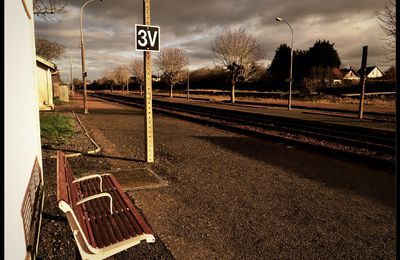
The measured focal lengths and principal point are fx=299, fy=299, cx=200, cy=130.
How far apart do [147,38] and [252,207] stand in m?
4.64

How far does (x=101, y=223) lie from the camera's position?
3.49 metres

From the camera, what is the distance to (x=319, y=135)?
12.3 meters

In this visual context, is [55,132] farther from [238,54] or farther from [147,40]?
[238,54]

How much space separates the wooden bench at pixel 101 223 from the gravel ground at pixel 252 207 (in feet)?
1.60

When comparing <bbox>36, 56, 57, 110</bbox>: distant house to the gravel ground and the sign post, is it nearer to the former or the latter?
the gravel ground

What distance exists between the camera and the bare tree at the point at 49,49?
3694 cm

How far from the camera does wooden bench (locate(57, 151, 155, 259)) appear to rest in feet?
9.43

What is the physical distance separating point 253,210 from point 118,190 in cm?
225

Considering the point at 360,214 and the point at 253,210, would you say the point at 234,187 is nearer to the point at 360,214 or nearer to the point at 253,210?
the point at 253,210

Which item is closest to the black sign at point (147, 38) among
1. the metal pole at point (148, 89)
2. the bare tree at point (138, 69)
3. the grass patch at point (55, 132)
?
the metal pole at point (148, 89)

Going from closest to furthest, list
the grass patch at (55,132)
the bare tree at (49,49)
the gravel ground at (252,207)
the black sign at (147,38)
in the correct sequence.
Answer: the gravel ground at (252,207), the black sign at (147,38), the grass patch at (55,132), the bare tree at (49,49)

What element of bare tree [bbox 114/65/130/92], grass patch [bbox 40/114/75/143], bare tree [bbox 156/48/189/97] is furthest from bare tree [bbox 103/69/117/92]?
grass patch [bbox 40/114/75/143]

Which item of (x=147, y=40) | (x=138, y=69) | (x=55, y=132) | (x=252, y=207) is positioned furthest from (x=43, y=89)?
(x=138, y=69)

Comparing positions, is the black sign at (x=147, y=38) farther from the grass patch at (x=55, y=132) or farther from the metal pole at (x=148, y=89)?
the grass patch at (x=55, y=132)
